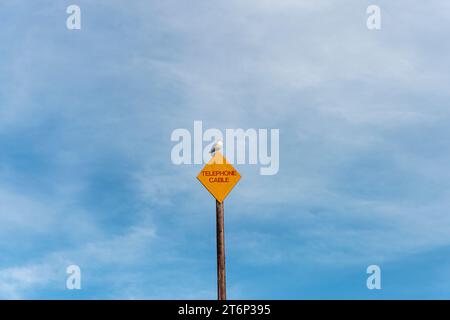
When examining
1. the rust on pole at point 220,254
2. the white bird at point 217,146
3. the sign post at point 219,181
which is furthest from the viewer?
the white bird at point 217,146

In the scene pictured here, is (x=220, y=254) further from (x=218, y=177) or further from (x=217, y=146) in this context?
(x=217, y=146)

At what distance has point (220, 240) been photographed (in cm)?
1767

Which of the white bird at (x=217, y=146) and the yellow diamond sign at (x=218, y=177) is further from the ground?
the white bird at (x=217, y=146)

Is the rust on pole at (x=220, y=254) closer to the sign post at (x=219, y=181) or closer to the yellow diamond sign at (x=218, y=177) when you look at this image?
the sign post at (x=219, y=181)

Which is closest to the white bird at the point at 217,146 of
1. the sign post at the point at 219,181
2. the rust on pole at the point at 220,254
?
the sign post at the point at 219,181

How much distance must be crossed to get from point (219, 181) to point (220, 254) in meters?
2.45

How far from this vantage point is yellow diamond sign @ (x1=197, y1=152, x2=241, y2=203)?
17.6 meters

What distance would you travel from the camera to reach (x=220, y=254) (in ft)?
57.5

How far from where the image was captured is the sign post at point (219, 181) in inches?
693

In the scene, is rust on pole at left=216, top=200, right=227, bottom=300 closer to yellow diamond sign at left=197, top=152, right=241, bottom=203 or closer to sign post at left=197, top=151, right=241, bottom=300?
sign post at left=197, top=151, right=241, bottom=300
